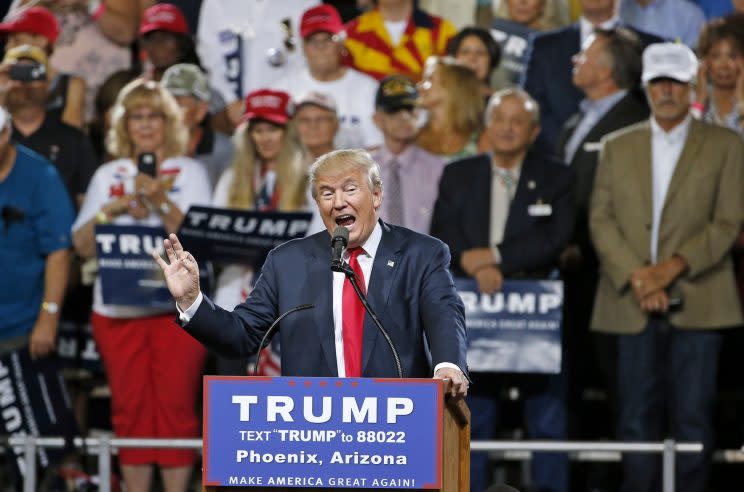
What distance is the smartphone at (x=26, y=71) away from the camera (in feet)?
27.3

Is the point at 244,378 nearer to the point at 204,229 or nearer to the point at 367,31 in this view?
the point at 204,229

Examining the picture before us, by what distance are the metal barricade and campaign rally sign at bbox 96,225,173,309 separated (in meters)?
0.77

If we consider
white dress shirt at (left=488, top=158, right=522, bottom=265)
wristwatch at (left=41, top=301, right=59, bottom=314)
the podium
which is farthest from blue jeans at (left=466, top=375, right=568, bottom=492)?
the podium

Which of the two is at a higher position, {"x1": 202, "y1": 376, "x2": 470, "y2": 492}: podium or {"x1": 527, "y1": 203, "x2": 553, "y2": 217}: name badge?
{"x1": 527, "y1": 203, "x2": 553, "y2": 217}: name badge

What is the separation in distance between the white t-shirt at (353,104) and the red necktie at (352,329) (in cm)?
372

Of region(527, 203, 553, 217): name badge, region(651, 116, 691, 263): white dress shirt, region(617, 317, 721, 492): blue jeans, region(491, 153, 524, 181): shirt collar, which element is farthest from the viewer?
region(491, 153, 524, 181): shirt collar

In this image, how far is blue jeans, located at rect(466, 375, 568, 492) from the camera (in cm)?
730

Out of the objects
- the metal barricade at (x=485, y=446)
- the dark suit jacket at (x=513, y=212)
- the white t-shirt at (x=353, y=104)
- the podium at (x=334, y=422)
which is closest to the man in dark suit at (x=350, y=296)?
the podium at (x=334, y=422)

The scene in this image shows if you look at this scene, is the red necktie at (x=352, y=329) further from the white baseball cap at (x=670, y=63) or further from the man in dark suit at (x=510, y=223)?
the white baseball cap at (x=670, y=63)

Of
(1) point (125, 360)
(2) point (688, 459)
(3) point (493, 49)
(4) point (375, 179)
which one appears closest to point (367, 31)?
(3) point (493, 49)

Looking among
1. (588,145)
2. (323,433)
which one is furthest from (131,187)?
(323,433)

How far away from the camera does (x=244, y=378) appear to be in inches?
155

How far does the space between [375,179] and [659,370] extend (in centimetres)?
306

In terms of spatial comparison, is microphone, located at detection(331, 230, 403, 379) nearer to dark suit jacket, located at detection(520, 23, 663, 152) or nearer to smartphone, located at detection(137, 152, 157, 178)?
smartphone, located at detection(137, 152, 157, 178)
